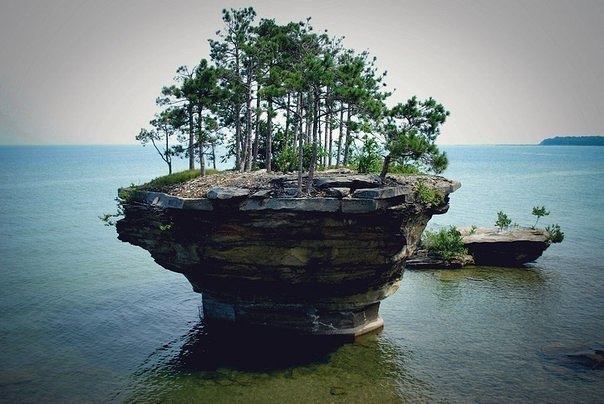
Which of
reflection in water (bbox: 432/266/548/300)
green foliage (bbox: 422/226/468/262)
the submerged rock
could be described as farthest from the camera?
green foliage (bbox: 422/226/468/262)

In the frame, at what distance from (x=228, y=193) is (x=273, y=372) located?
28.8ft

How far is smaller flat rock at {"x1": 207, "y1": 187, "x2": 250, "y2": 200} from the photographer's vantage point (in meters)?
17.5

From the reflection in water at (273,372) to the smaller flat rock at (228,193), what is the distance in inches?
330

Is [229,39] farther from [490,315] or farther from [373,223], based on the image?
[490,315]

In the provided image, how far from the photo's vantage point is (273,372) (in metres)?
19.0

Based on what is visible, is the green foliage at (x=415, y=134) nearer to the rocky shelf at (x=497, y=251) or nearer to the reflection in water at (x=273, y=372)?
the reflection in water at (x=273, y=372)

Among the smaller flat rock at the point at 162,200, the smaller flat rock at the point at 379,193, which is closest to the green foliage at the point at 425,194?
the smaller flat rock at the point at 379,193

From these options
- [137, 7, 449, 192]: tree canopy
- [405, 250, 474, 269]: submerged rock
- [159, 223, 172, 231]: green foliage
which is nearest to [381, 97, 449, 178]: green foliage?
[137, 7, 449, 192]: tree canopy

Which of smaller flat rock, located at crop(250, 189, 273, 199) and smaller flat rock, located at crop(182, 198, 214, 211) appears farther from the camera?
smaller flat rock, located at crop(182, 198, 214, 211)

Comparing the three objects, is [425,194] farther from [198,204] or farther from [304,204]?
[198,204]

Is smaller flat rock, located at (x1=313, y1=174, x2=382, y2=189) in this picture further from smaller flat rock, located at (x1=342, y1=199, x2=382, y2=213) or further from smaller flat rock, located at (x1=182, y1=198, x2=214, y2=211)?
smaller flat rock, located at (x1=182, y1=198, x2=214, y2=211)

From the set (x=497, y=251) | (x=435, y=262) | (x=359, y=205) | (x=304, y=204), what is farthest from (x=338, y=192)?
(x=497, y=251)

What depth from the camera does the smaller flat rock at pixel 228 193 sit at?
17.5 metres

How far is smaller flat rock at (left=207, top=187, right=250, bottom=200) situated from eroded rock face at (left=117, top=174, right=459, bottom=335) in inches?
1.7
